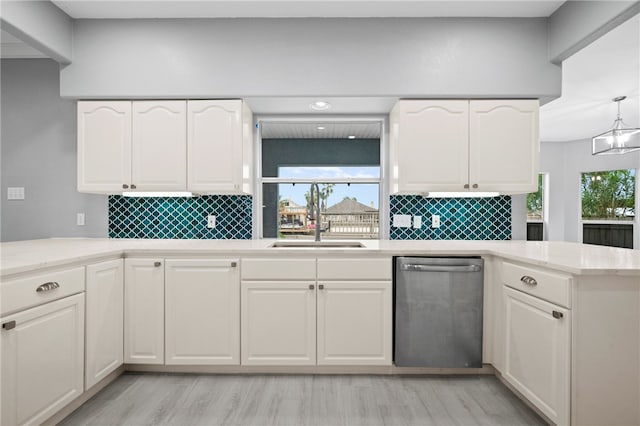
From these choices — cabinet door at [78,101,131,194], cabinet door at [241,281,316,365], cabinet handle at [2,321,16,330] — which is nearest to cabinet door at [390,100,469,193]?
cabinet door at [241,281,316,365]

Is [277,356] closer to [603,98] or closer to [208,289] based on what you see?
Answer: [208,289]

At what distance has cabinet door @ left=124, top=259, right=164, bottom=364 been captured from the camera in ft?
7.68

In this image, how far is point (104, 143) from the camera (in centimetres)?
265

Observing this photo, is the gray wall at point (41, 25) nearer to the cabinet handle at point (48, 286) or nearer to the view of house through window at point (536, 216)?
the cabinet handle at point (48, 286)

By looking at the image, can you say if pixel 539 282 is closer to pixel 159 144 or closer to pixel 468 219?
pixel 468 219

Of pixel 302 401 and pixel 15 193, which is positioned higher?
pixel 15 193

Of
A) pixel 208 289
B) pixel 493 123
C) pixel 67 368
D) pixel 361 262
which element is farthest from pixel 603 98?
pixel 67 368

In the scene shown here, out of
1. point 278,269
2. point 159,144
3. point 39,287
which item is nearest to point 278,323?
point 278,269

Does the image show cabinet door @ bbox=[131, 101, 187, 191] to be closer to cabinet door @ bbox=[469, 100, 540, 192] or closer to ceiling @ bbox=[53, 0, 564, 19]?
ceiling @ bbox=[53, 0, 564, 19]

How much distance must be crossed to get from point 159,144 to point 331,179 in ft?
4.54

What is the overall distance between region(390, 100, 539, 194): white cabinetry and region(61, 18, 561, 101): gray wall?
0.38ft

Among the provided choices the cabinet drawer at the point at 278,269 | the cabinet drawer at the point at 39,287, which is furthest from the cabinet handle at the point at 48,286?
the cabinet drawer at the point at 278,269

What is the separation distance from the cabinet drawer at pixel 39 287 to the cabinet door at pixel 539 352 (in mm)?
2443

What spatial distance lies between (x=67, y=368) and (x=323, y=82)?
229cm
